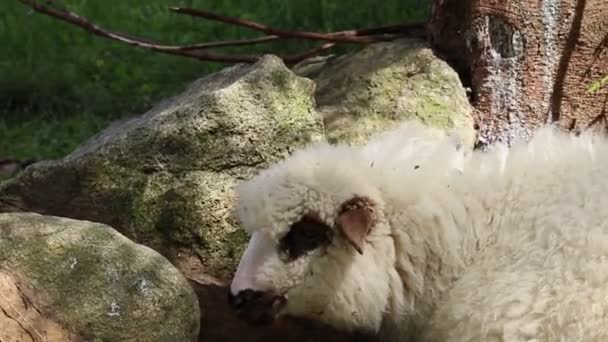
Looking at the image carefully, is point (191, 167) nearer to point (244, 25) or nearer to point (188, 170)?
point (188, 170)

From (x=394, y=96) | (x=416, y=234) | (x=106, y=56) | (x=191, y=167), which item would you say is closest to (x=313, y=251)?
(x=416, y=234)

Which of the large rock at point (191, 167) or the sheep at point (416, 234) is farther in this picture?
the large rock at point (191, 167)

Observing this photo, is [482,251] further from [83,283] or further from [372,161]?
[83,283]

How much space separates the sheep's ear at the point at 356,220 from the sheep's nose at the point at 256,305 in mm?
458

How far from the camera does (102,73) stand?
414 inches

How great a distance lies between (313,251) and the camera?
4652 mm

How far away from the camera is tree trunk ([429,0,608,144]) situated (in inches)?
248

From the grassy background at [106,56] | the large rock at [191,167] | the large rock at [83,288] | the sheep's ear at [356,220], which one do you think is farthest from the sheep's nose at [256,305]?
the grassy background at [106,56]

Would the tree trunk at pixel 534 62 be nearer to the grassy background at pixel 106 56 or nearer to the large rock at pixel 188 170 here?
the large rock at pixel 188 170

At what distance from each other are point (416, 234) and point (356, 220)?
14.1 inches

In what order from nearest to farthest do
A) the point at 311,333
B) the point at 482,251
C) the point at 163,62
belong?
the point at 482,251 → the point at 311,333 → the point at 163,62

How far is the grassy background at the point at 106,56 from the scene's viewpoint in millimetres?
9703

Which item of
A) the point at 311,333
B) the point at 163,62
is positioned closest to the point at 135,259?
the point at 311,333

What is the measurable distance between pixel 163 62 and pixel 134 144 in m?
4.43
